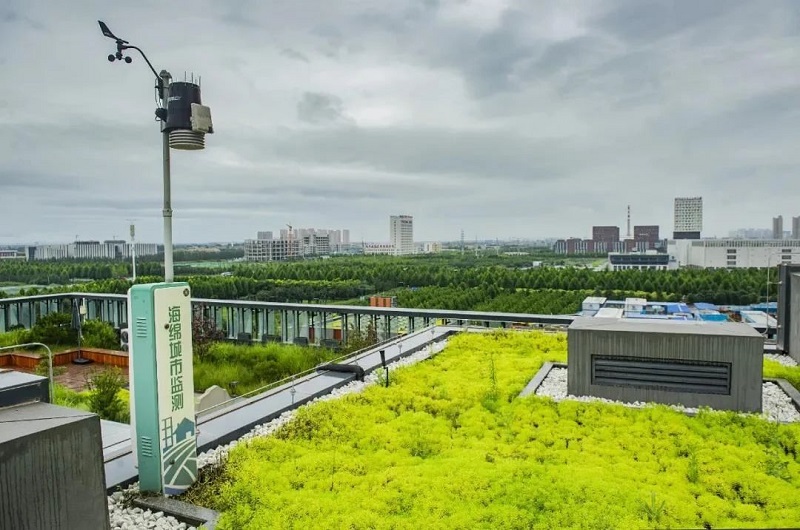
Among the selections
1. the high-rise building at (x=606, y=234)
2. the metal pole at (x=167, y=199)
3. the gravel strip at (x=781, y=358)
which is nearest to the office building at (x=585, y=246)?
the high-rise building at (x=606, y=234)

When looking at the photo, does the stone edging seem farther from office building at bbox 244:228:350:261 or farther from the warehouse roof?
office building at bbox 244:228:350:261

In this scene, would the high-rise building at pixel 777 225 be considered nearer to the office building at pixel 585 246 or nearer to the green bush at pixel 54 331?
the office building at pixel 585 246

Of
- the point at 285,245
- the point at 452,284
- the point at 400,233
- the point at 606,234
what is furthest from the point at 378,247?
the point at 452,284

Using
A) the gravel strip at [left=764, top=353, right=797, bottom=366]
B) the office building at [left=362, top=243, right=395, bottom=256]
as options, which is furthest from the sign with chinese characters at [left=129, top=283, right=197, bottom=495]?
the office building at [left=362, top=243, right=395, bottom=256]

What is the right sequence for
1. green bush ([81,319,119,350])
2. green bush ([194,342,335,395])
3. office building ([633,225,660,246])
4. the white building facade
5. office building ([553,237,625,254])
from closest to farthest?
green bush ([194,342,335,395]) → green bush ([81,319,119,350]) → the white building facade → office building ([553,237,625,254]) → office building ([633,225,660,246])

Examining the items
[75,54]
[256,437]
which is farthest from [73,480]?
[75,54]
